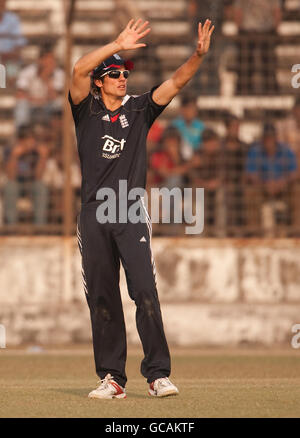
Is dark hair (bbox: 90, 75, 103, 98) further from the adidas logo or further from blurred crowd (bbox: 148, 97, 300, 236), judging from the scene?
blurred crowd (bbox: 148, 97, 300, 236)

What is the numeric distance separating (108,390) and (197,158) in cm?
608

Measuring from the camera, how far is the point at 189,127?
45.2 feet

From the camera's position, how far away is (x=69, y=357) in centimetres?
1170

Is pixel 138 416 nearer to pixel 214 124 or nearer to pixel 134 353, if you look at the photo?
pixel 134 353

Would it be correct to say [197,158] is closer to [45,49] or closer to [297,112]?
[297,112]

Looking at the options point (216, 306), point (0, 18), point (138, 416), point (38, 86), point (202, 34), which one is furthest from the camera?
point (0, 18)

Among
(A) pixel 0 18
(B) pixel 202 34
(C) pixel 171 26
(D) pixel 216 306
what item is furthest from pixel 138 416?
(C) pixel 171 26

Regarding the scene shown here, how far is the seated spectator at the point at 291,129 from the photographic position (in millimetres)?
13562

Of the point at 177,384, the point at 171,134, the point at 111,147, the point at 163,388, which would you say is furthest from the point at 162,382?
the point at 171,134

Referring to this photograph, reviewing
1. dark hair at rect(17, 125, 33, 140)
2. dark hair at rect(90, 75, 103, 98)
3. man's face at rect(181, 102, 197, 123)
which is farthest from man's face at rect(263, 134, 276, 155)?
dark hair at rect(90, 75, 103, 98)

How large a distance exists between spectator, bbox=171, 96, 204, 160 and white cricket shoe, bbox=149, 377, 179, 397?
6.09m

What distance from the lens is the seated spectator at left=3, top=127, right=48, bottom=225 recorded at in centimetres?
1312

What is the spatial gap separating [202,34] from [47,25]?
8.28m

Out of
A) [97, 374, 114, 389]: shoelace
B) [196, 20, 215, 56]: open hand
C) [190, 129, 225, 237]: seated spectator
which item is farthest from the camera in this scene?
[190, 129, 225, 237]: seated spectator
